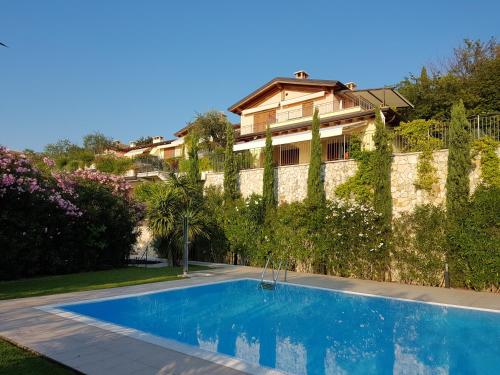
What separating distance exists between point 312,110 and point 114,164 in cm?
2323

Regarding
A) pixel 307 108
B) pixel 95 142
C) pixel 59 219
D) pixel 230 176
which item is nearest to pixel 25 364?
pixel 59 219

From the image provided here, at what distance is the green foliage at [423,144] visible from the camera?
16.3 m

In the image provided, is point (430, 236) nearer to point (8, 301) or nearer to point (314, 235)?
point (314, 235)

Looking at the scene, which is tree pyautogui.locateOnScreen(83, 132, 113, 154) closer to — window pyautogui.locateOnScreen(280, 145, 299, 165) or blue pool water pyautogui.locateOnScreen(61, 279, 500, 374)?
window pyautogui.locateOnScreen(280, 145, 299, 165)

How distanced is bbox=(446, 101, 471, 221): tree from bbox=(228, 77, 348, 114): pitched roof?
17.0 m

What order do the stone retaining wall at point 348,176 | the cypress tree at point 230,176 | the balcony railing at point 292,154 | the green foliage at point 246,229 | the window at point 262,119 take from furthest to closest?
the window at point 262,119 → the balcony railing at point 292,154 → the cypress tree at point 230,176 → the green foliage at point 246,229 → the stone retaining wall at point 348,176

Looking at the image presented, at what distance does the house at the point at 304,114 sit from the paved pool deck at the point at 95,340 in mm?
10965

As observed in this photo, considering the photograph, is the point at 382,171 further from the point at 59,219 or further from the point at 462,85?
the point at 462,85

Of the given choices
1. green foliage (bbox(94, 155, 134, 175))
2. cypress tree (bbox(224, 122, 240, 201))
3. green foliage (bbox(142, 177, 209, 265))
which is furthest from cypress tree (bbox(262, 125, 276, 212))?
green foliage (bbox(94, 155, 134, 175))

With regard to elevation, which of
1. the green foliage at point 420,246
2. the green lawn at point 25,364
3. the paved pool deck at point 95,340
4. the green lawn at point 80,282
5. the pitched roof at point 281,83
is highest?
the pitched roof at point 281,83

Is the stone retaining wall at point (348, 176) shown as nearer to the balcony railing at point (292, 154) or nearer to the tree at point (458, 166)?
the tree at point (458, 166)

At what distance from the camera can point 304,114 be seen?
32781 millimetres

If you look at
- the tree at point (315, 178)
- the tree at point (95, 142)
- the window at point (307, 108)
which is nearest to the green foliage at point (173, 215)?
the tree at point (315, 178)

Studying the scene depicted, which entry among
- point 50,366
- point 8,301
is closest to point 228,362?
point 50,366
